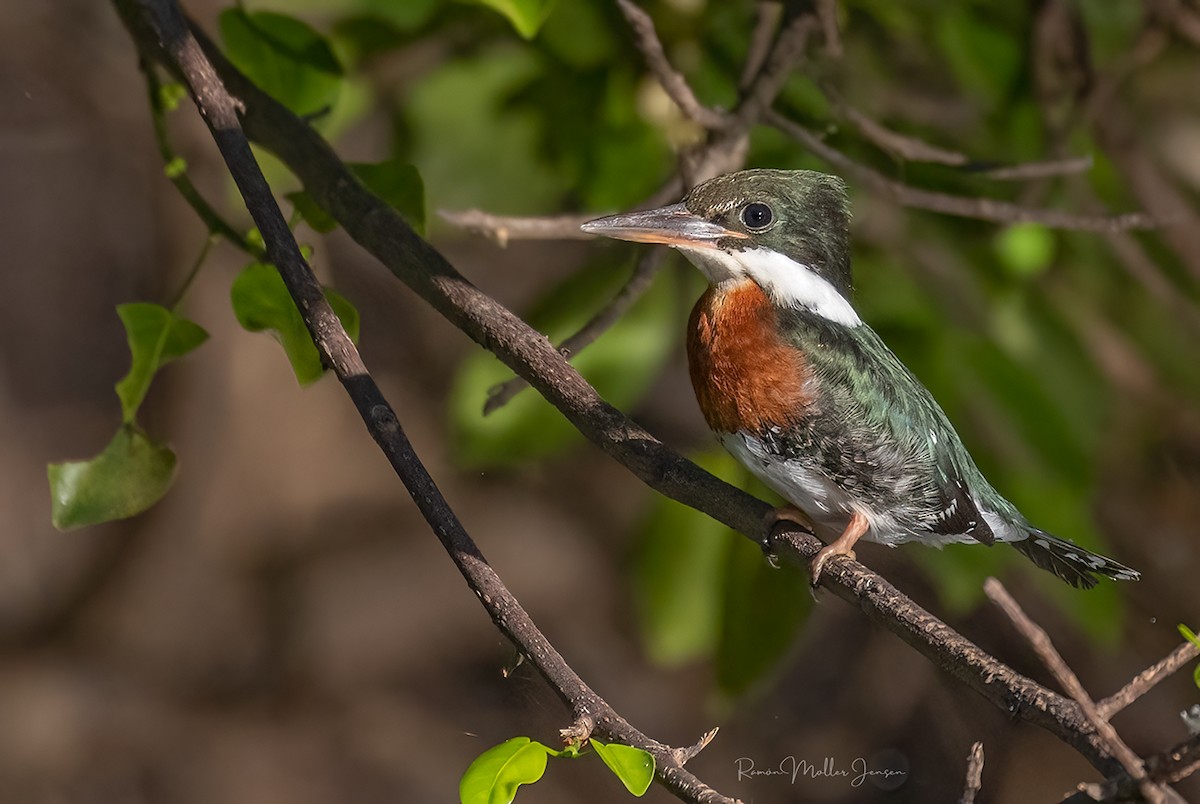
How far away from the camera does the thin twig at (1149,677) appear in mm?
692

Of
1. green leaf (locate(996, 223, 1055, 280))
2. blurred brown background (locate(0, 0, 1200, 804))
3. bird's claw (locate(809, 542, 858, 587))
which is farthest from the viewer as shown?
blurred brown background (locate(0, 0, 1200, 804))

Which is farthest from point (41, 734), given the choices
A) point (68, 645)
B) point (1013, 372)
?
point (1013, 372)

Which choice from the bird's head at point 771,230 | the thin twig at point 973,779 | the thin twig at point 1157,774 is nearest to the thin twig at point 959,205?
the bird's head at point 771,230

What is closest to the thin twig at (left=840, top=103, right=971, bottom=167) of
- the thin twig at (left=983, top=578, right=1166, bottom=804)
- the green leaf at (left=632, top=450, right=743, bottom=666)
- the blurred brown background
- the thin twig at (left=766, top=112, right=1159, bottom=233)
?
the thin twig at (left=766, top=112, right=1159, bottom=233)

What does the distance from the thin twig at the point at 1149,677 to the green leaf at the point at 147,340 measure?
87 centimetres

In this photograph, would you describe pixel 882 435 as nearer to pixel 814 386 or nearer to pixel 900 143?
pixel 814 386

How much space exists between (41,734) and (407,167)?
2.24m

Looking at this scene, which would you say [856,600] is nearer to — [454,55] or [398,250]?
[398,250]

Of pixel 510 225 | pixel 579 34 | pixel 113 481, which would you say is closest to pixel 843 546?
pixel 510 225

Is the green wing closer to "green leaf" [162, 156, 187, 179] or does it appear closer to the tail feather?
the tail feather

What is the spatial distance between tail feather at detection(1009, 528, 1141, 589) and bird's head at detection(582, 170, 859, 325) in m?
0.28

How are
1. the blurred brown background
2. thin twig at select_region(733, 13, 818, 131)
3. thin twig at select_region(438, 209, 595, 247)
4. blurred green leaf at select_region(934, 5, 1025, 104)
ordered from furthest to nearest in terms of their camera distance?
1. the blurred brown background
2. blurred green leaf at select_region(934, 5, 1025, 104)
3. thin twig at select_region(733, 13, 818, 131)
4. thin twig at select_region(438, 209, 595, 247)

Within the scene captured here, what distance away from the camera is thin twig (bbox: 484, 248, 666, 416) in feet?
4.09

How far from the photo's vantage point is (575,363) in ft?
5.08
